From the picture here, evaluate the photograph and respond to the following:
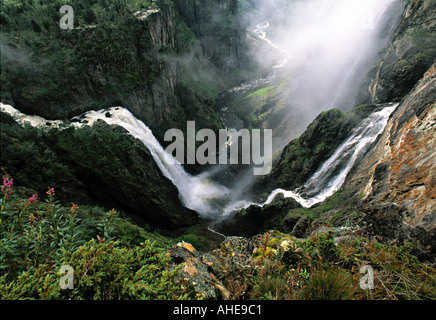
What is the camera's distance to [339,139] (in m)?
15.8

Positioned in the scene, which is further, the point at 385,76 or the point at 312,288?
the point at 385,76

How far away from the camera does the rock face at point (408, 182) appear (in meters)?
5.34

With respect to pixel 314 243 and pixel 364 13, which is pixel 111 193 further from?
pixel 364 13

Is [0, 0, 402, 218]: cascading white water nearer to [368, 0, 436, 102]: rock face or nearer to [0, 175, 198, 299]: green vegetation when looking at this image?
[368, 0, 436, 102]: rock face

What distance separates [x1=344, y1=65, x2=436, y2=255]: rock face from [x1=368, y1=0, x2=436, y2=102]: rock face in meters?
8.13

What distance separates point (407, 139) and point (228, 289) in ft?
30.1

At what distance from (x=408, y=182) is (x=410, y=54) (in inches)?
578

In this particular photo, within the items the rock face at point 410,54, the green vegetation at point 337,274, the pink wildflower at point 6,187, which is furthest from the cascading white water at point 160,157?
the rock face at point 410,54

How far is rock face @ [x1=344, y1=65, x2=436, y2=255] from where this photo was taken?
534cm

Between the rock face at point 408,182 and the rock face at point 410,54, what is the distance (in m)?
8.13

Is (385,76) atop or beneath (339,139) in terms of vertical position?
atop

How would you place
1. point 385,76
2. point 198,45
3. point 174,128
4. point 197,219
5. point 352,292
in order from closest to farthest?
point 352,292
point 385,76
point 197,219
point 174,128
point 198,45

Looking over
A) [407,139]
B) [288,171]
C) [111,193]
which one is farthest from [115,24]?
[407,139]

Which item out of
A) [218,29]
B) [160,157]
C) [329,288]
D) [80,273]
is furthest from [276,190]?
[218,29]
